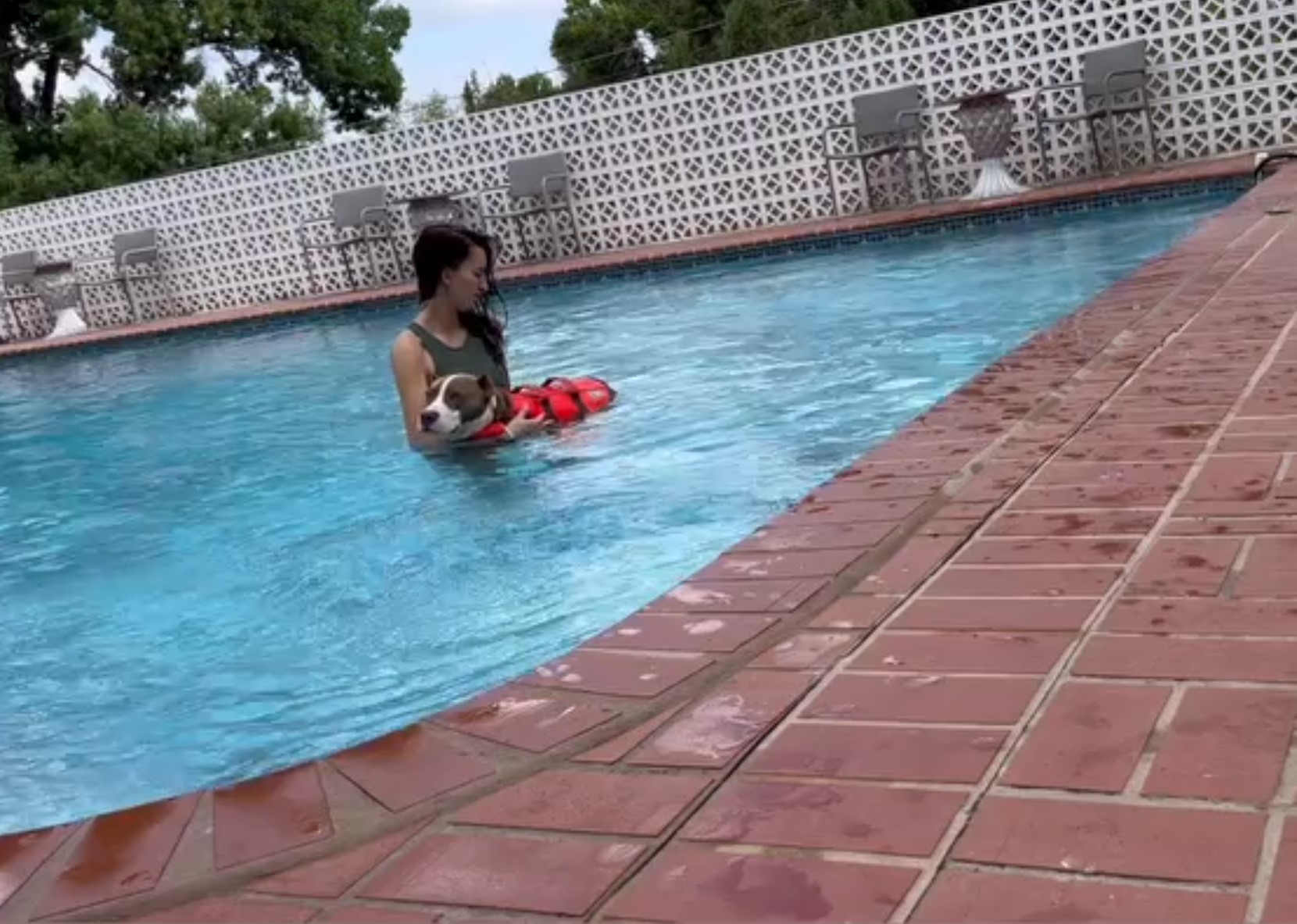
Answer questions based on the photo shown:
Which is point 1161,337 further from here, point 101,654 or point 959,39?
point 959,39

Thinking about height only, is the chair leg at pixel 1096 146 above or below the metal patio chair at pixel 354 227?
below

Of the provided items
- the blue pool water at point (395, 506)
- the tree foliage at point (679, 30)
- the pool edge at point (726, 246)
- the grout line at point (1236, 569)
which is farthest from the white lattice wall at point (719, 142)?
the grout line at point (1236, 569)

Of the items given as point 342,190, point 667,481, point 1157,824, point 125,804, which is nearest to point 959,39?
point 342,190

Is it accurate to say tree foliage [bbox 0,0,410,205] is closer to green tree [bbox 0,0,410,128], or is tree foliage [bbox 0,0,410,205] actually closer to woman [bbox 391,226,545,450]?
green tree [bbox 0,0,410,128]

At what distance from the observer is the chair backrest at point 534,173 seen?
1234 centimetres

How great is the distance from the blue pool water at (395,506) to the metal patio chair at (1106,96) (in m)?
1.15

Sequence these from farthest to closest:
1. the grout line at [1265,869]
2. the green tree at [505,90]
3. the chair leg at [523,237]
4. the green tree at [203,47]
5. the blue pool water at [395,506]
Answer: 1. the green tree at [505,90]
2. the green tree at [203,47]
3. the chair leg at [523,237]
4. the blue pool water at [395,506]
5. the grout line at [1265,869]

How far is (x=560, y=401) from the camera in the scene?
5.51 m

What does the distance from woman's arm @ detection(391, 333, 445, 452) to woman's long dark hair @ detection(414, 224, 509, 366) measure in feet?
0.77

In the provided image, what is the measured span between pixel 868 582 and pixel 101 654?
2691mm

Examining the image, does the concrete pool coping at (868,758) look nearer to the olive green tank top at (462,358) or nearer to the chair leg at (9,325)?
the olive green tank top at (462,358)

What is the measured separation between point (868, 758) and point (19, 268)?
1524 cm

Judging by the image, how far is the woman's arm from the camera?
5.22 m

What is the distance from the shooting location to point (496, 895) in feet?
4.75
